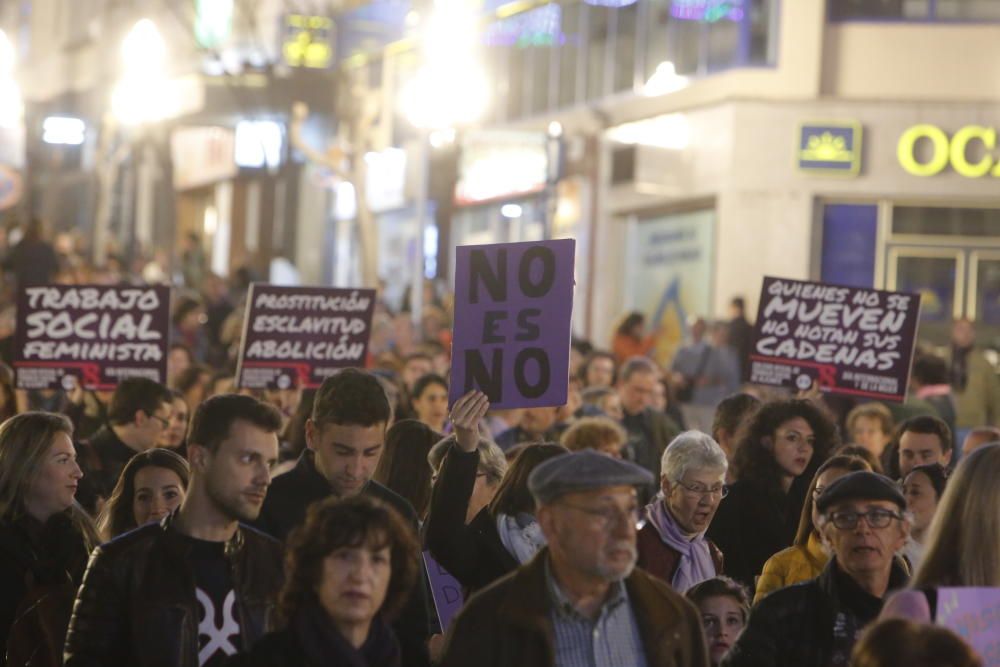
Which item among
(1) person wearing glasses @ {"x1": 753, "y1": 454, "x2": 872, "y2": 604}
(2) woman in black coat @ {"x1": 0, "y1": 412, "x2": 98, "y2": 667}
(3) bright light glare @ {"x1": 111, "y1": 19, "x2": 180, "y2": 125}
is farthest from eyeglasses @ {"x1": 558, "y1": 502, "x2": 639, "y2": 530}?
(3) bright light glare @ {"x1": 111, "y1": 19, "x2": 180, "y2": 125}

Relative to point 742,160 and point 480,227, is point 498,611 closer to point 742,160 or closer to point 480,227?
point 742,160

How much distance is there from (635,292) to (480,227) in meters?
6.72

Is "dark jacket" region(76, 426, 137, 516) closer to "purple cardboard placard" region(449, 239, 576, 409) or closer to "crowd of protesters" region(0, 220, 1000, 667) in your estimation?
"crowd of protesters" region(0, 220, 1000, 667)

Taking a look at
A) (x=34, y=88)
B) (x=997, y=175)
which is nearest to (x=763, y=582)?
(x=997, y=175)

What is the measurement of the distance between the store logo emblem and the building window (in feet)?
5.02

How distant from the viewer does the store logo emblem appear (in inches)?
1094

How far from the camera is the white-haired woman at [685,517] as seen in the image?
7734 millimetres

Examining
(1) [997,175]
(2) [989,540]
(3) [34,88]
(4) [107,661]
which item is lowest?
(4) [107,661]

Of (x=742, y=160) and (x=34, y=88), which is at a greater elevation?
(x=34, y=88)

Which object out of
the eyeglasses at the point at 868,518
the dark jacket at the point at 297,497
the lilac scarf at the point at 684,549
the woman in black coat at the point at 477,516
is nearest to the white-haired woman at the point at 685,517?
the lilac scarf at the point at 684,549

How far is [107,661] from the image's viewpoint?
18.3 ft

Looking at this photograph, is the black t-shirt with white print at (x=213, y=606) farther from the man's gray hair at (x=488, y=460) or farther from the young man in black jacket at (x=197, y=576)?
the man's gray hair at (x=488, y=460)

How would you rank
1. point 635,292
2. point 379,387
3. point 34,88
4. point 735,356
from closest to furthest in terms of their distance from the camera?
1. point 379,387
2. point 735,356
3. point 635,292
4. point 34,88

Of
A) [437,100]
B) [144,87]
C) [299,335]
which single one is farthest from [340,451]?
[144,87]
